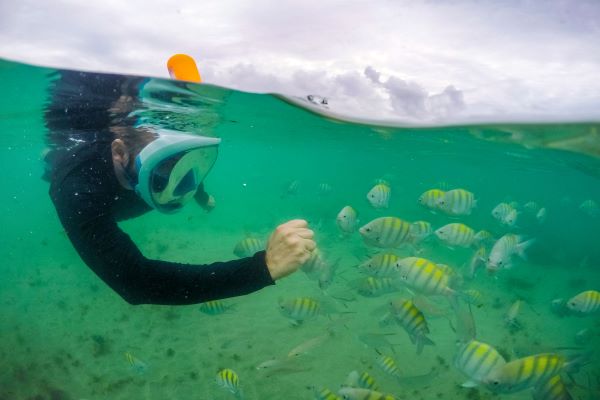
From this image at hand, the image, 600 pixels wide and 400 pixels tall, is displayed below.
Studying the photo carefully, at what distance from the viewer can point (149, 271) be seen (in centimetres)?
321

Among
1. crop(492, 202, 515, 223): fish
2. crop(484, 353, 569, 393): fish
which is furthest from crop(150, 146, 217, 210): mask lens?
crop(492, 202, 515, 223): fish

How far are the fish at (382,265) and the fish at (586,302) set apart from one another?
14.7ft

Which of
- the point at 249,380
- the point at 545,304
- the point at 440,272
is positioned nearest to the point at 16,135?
the point at 249,380

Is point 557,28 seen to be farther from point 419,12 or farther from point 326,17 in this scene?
point 326,17

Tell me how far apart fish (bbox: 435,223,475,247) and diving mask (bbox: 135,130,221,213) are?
15.5 ft

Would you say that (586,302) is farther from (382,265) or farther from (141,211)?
(141,211)

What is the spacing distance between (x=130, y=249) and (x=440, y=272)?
389cm

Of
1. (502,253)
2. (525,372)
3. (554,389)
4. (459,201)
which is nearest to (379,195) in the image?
(459,201)

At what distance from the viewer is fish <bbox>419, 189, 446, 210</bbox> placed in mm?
7926

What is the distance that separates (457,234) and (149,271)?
5.94 m

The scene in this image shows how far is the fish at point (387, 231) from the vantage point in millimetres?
6047

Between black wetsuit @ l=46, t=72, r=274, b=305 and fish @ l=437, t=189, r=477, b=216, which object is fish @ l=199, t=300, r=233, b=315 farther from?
fish @ l=437, t=189, r=477, b=216

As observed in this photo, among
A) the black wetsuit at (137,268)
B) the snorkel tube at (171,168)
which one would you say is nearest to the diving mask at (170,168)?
the snorkel tube at (171,168)

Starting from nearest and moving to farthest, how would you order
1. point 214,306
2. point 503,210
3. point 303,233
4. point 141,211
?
1. point 303,233
2. point 141,211
3. point 214,306
4. point 503,210
